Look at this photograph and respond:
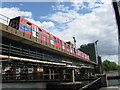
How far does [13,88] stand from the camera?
2480 centimetres

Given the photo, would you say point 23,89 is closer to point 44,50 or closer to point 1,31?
point 44,50

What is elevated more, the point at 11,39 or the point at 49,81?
the point at 11,39

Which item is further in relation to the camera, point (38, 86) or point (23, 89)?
point (38, 86)

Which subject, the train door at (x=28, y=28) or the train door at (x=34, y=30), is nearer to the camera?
the train door at (x=28, y=28)

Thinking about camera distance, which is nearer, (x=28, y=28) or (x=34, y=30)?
(x=28, y=28)

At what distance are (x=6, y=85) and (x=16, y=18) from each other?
699 inches

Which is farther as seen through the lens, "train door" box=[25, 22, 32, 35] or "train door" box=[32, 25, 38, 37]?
"train door" box=[32, 25, 38, 37]

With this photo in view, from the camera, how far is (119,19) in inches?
153

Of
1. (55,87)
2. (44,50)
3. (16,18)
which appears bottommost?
(55,87)

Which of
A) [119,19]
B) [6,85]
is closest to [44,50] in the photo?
[6,85]

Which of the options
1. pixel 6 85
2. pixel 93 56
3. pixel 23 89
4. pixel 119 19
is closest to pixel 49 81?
pixel 23 89

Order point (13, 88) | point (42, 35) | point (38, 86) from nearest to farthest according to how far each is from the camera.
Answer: point (42, 35), point (13, 88), point (38, 86)

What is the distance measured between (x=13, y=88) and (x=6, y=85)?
14.5 feet

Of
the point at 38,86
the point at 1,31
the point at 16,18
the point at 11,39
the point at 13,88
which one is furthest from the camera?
the point at 38,86
